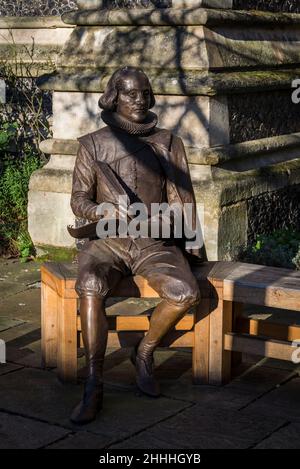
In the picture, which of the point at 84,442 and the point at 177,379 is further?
the point at 177,379

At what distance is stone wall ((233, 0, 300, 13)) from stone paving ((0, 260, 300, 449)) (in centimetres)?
346

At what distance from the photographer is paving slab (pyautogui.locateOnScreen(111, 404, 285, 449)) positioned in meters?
4.44

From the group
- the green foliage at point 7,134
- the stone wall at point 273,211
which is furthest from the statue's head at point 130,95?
the green foliage at point 7,134

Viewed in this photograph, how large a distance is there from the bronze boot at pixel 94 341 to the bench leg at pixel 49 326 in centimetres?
59

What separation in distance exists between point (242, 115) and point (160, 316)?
3266 mm

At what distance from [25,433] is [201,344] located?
3.99 ft

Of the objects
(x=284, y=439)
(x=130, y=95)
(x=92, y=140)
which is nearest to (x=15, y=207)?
(x=92, y=140)

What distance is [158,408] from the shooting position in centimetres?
493

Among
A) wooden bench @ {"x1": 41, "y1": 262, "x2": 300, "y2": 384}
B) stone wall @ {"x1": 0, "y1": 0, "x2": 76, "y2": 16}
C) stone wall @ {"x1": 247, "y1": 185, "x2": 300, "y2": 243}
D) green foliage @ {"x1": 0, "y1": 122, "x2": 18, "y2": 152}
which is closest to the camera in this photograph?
wooden bench @ {"x1": 41, "y1": 262, "x2": 300, "y2": 384}

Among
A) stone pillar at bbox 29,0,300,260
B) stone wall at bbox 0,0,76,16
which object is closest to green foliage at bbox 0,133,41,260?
stone pillar at bbox 29,0,300,260

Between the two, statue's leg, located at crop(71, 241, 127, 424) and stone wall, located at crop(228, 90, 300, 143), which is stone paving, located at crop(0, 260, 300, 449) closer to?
statue's leg, located at crop(71, 241, 127, 424)

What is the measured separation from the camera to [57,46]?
33.1 feet

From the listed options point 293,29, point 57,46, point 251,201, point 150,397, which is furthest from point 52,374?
point 57,46
